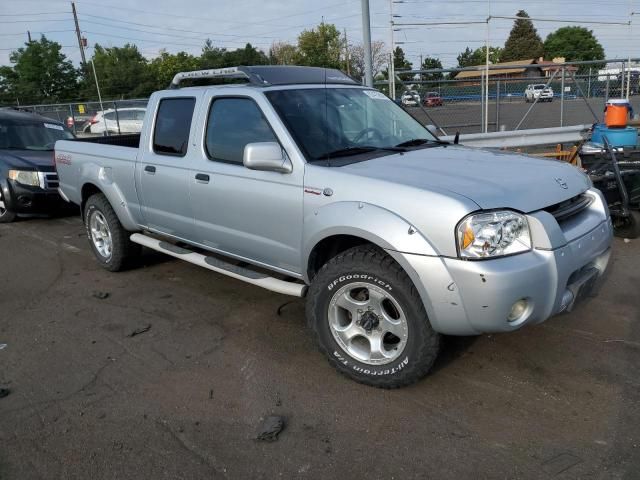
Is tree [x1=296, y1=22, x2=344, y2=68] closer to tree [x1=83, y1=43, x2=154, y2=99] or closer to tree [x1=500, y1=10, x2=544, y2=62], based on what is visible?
tree [x1=83, y1=43, x2=154, y2=99]

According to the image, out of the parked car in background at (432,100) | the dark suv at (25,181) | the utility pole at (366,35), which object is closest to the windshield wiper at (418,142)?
the utility pole at (366,35)

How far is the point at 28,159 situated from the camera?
29.1ft

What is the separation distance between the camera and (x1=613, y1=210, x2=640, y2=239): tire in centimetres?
627

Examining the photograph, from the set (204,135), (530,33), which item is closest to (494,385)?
(204,135)

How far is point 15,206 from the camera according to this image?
862cm

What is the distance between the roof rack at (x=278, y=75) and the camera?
170 inches

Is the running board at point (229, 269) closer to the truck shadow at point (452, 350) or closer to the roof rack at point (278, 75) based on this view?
the truck shadow at point (452, 350)

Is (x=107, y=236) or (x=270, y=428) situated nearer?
(x=270, y=428)

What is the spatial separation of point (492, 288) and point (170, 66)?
210 ft

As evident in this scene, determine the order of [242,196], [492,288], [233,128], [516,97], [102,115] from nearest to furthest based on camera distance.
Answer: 1. [492,288]
2. [242,196]
3. [233,128]
4. [516,97]
5. [102,115]

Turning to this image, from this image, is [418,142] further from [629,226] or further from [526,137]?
[526,137]

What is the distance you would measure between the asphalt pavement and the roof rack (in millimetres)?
1876

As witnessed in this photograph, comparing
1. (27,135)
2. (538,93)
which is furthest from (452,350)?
(538,93)

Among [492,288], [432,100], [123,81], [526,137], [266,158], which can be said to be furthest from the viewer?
[123,81]
